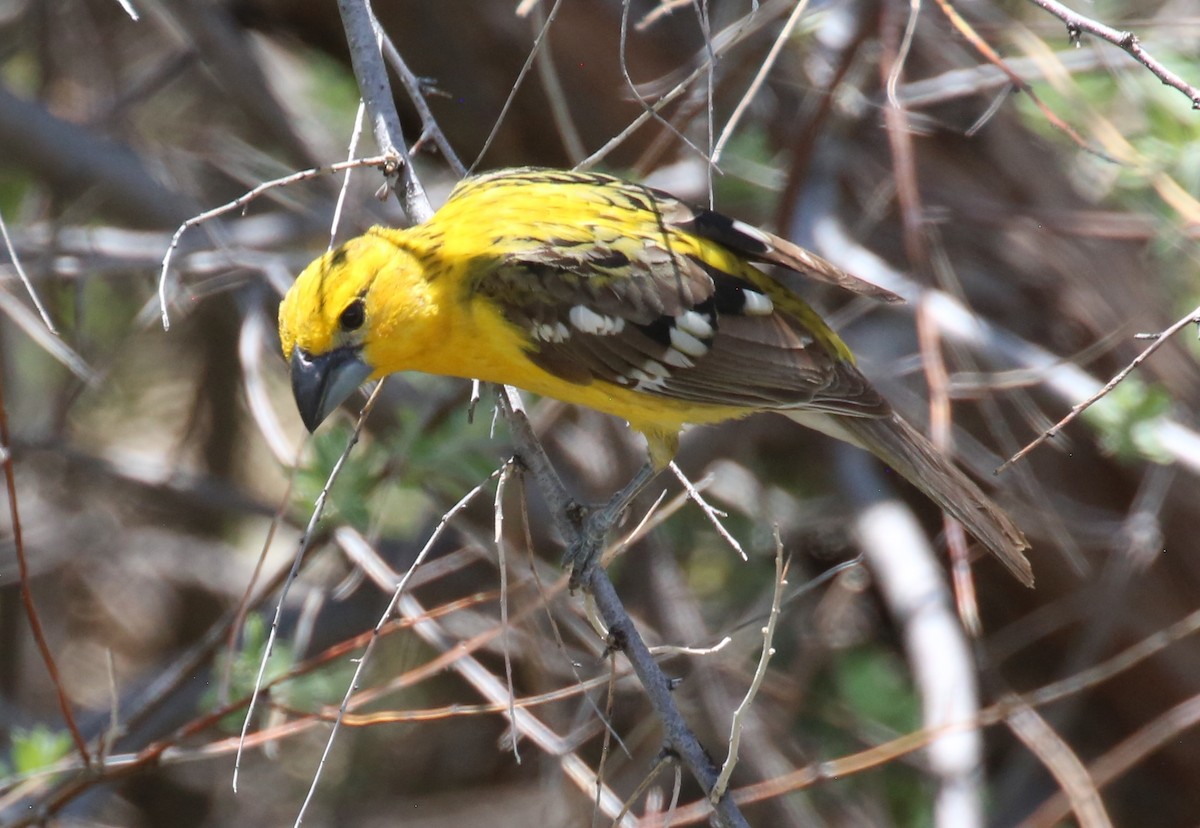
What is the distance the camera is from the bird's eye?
3.19m

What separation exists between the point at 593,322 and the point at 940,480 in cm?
115

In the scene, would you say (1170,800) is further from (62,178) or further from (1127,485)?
(62,178)

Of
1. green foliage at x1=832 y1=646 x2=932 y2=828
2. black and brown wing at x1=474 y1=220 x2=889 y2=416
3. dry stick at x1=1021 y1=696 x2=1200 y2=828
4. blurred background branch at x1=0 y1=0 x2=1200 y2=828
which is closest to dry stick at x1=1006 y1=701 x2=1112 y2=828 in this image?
blurred background branch at x1=0 y1=0 x2=1200 y2=828

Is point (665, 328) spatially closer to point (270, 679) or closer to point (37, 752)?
point (270, 679)

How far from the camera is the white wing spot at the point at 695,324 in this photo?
363cm

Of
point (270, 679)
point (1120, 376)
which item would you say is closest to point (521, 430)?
point (270, 679)

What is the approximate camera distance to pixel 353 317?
3.21 m

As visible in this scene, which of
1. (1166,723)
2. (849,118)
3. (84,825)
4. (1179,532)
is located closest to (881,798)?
(1166,723)

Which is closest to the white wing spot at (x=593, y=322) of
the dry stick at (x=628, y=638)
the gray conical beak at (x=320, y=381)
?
the dry stick at (x=628, y=638)

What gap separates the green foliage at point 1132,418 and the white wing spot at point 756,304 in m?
1.10

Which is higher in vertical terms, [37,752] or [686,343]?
[686,343]

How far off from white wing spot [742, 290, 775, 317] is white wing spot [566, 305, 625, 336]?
1.35 ft

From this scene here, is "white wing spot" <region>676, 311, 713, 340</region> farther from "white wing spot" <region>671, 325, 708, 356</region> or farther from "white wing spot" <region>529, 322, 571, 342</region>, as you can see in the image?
"white wing spot" <region>529, 322, 571, 342</region>

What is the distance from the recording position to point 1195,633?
511 centimetres
